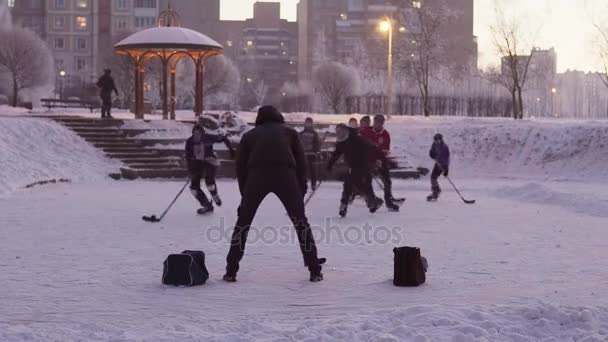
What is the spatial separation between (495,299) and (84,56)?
4162 inches

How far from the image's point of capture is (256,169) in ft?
29.0

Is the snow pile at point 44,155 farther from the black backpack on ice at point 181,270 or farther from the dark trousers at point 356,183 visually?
the black backpack on ice at point 181,270

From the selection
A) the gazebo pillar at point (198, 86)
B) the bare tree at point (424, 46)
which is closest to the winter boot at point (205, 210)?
the gazebo pillar at point (198, 86)

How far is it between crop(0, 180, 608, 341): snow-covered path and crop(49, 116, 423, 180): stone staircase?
9.55 m

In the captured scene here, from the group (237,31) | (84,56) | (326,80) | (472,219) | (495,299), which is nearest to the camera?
(495,299)

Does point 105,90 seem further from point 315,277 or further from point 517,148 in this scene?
point 315,277

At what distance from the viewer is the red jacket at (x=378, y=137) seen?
16.6 metres

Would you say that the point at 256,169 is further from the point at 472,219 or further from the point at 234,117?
the point at 234,117

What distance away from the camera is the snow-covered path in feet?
22.3

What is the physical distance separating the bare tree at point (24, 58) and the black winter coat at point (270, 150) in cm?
5364

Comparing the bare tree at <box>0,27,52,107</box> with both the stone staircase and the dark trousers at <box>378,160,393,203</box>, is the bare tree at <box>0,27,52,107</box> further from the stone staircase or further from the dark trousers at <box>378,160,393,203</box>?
the dark trousers at <box>378,160,393,203</box>

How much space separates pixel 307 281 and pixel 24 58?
2299 inches

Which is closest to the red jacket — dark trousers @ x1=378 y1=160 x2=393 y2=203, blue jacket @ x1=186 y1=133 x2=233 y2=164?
dark trousers @ x1=378 y1=160 x2=393 y2=203

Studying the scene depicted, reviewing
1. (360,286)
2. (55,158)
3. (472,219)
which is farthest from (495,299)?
(55,158)
